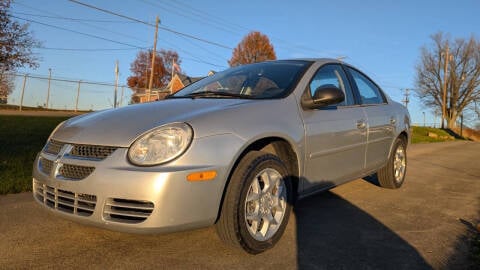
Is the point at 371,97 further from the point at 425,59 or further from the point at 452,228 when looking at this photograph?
the point at 425,59

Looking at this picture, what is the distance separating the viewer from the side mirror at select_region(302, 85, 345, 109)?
3.03 m

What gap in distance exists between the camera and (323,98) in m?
3.03

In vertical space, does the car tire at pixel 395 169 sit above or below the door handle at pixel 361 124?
below

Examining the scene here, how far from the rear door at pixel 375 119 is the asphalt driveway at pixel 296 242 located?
23.2 inches

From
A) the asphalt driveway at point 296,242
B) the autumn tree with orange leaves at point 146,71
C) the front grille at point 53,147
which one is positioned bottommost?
the asphalt driveway at point 296,242

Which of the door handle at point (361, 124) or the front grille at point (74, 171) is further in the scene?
the door handle at point (361, 124)

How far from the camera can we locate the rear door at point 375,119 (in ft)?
13.2

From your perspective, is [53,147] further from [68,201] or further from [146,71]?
[146,71]

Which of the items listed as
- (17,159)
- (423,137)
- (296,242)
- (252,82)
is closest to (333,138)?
(252,82)

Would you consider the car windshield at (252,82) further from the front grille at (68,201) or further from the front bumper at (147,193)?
the front grille at (68,201)

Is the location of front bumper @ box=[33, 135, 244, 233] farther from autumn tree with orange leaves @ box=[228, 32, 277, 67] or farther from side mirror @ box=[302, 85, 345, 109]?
autumn tree with orange leaves @ box=[228, 32, 277, 67]

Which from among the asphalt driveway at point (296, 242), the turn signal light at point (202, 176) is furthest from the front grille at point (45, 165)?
the turn signal light at point (202, 176)

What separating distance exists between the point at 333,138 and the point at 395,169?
205 centimetres

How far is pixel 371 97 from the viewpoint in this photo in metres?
4.38
